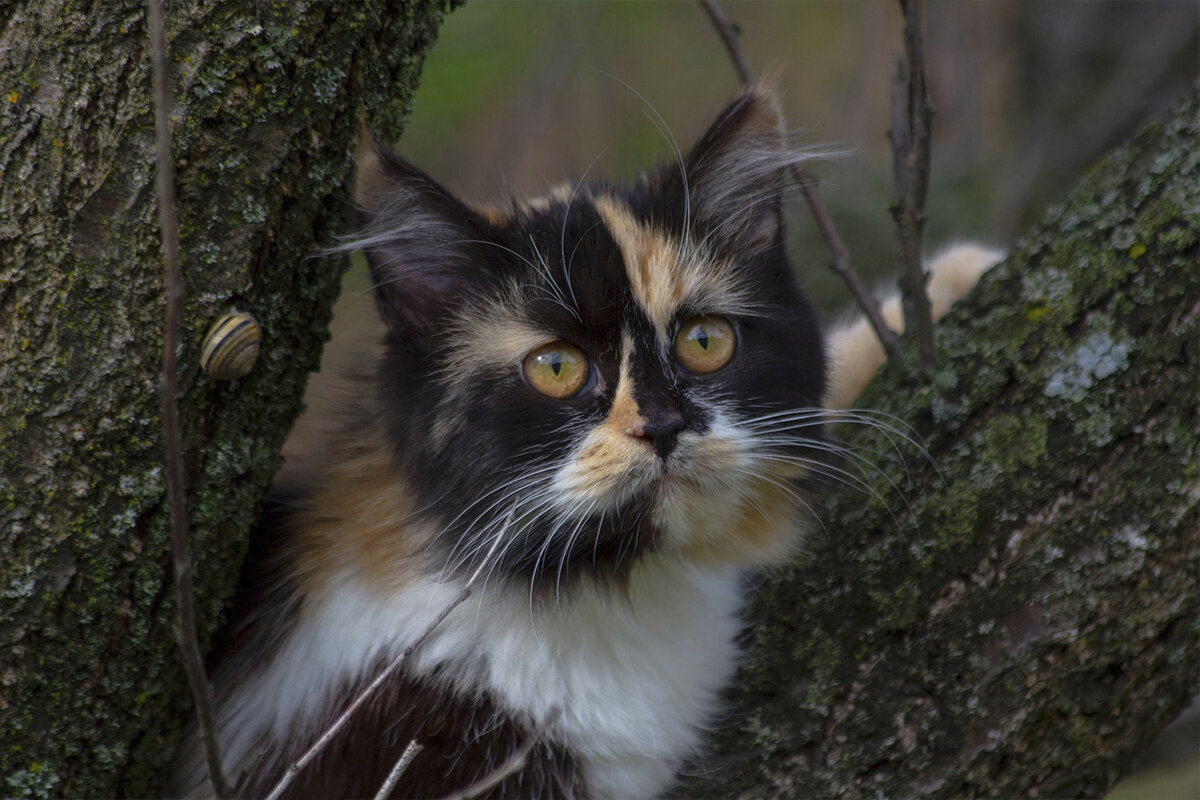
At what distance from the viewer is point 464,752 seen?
6.21 feet

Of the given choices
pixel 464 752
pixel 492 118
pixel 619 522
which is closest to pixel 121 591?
pixel 464 752

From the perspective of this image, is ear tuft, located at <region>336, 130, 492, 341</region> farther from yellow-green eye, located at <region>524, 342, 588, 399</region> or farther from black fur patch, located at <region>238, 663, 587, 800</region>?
black fur patch, located at <region>238, 663, 587, 800</region>

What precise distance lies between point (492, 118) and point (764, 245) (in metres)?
3.44

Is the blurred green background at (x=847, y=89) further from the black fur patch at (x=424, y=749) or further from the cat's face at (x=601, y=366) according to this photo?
the black fur patch at (x=424, y=749)

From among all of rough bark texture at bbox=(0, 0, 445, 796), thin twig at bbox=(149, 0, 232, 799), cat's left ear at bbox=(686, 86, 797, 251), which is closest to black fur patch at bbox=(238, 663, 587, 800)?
rough bark texture at bbox=(0, 0, 445, 796)

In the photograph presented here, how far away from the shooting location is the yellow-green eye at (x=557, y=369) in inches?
69.5

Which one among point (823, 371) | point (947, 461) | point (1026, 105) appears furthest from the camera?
→ point (1026, 105)

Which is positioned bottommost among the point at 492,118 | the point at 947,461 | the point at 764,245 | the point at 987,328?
the point at 947,461

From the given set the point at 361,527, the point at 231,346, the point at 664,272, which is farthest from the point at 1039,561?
the point at 231,346

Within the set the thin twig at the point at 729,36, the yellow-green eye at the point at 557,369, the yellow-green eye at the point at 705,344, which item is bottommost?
the yellow-green eye at the point at 705,344

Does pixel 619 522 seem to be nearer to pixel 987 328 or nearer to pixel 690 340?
pixel 690 340

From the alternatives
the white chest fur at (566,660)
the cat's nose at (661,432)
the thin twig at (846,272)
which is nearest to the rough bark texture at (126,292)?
the white chest fur at (566,660)

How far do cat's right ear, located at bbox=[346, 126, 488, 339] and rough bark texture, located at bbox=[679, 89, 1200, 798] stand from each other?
0.86 m

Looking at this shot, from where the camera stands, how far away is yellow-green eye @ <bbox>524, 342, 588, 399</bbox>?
1.76 meters
